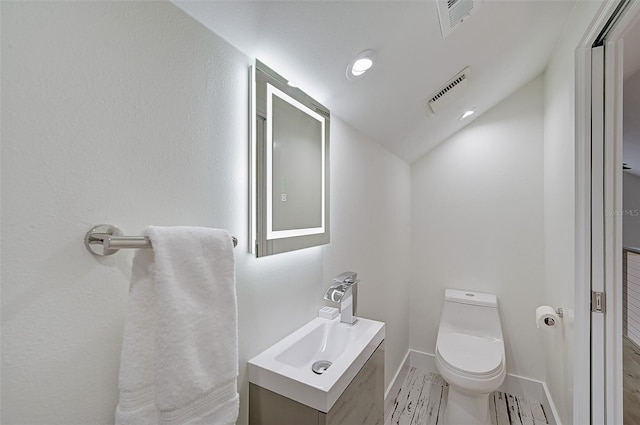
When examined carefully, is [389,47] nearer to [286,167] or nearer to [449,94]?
[286,167]

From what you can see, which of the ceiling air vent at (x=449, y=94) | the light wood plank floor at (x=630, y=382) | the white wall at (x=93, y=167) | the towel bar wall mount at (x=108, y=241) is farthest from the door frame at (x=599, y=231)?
the towel bar wall mount at (x=108, y=241)

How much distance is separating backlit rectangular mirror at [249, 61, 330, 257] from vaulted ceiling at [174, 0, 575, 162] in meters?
0.09

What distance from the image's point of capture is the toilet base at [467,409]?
6.12ft

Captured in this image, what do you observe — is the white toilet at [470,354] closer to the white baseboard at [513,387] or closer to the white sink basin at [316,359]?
the white baseboard at [513,387]

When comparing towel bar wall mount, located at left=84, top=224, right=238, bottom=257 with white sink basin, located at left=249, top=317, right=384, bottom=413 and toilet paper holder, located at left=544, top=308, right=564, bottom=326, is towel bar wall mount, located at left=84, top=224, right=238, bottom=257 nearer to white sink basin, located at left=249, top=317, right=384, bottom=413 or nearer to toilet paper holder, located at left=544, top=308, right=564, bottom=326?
white sink basin, located at left=249, top=317, right=384, bottom=413

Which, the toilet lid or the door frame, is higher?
the door frame

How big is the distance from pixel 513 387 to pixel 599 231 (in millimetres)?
1753

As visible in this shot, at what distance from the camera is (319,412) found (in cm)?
90

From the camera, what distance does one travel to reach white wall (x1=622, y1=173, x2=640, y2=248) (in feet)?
3.92

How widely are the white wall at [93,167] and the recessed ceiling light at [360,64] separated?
0.43 m

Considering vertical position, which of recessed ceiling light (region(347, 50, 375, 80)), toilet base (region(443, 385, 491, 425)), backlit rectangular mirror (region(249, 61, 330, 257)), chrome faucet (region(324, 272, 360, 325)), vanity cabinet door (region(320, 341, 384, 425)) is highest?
recessed ceiling light (region(347, 50, 375, 80))

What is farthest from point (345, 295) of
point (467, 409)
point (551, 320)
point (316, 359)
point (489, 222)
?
point (489, 222)

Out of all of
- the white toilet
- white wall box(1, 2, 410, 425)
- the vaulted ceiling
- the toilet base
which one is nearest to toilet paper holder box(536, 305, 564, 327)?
the white toilet

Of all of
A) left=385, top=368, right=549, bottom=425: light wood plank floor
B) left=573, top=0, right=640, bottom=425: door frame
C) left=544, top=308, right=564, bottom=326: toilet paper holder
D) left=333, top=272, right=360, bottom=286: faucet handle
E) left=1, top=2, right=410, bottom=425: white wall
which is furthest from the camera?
left=385, top=368, right=549, bottom=425: light wood plank floor
